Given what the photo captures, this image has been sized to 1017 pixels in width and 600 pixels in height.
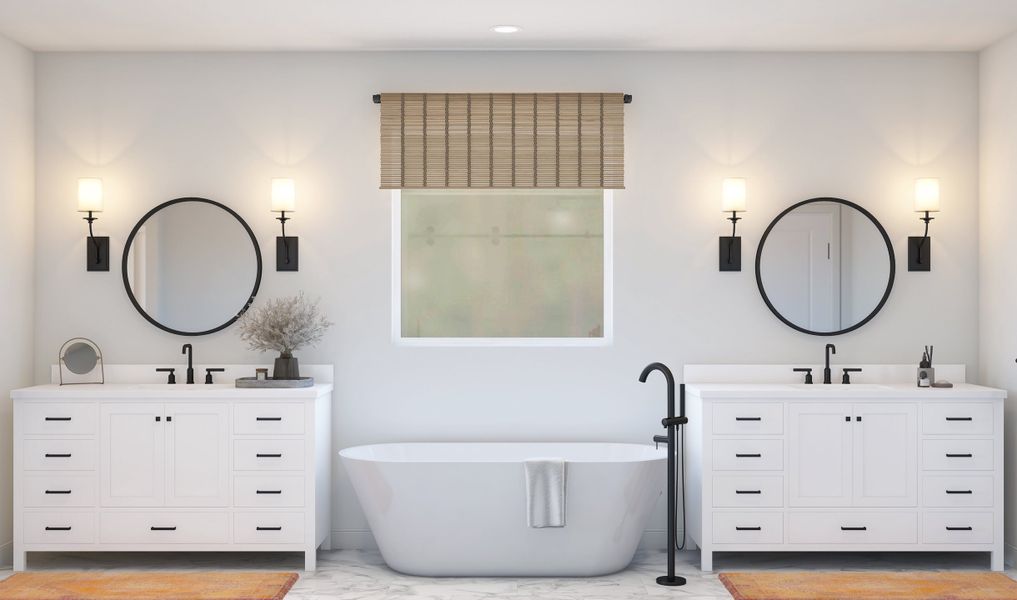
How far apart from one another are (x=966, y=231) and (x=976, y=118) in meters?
0.57

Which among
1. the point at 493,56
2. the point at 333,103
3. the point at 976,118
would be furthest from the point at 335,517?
the point at 976,118

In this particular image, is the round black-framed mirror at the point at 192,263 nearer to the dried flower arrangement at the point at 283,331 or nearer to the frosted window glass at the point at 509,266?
the dried flower arrangement at the point at 283,331

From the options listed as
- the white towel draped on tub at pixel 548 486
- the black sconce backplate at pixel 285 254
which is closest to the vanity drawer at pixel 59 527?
the black sconce backplate at pixel 285 254

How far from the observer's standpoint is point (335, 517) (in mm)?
4645

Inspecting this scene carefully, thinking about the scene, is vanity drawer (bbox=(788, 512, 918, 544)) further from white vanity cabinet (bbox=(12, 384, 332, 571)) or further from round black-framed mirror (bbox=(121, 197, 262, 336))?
round black-framed mirror (bbox=(121, 197, 262, 336))

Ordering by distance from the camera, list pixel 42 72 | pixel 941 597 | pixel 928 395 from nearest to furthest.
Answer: pixel 941 597 < pixel 928 395 < pixel 42 72

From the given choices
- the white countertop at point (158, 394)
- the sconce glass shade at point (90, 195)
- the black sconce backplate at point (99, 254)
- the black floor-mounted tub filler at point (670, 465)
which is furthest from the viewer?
the black sconce backplate at point (99, 254)

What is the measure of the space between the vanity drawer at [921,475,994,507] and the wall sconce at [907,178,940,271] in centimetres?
107

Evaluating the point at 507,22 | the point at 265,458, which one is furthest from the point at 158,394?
the point at 507,22

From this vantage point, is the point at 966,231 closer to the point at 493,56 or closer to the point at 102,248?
the point at 493,56

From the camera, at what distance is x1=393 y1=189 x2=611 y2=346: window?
15.9ft

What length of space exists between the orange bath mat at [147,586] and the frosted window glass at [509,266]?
1.51 meters

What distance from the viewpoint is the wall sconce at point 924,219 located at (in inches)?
178

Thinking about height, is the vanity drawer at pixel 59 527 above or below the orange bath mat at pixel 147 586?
above
